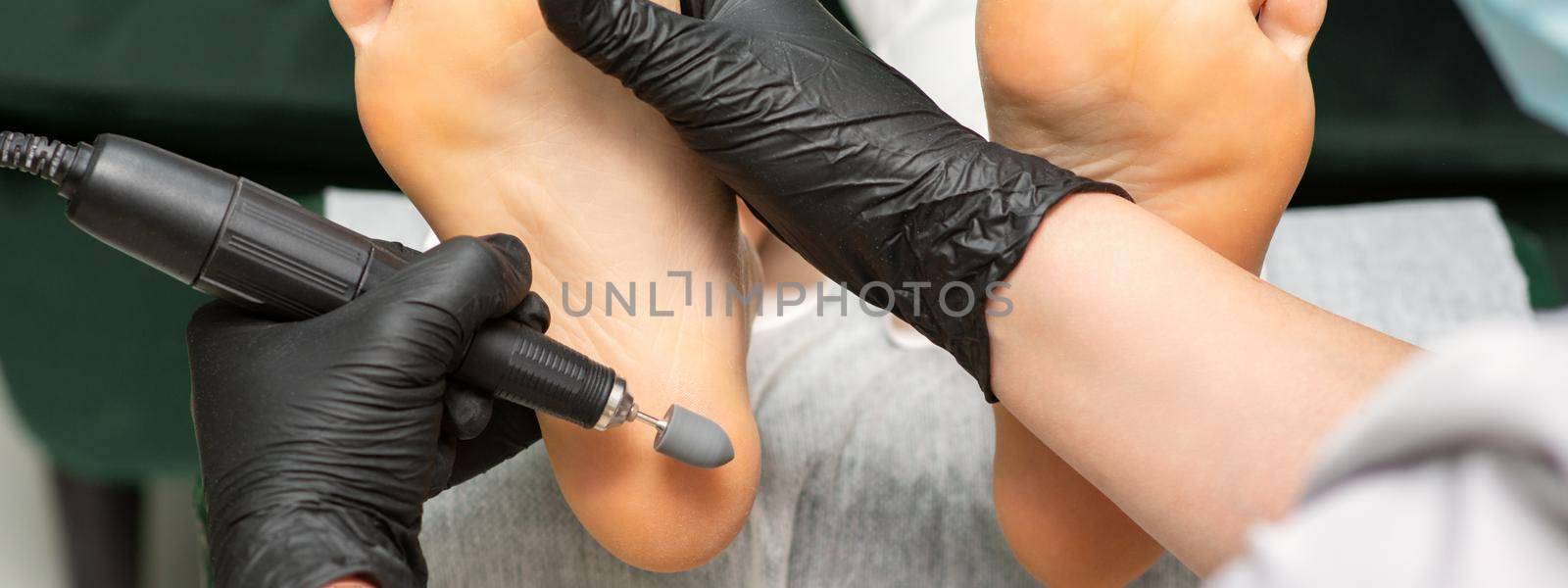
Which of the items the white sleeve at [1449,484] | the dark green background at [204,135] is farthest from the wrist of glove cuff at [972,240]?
the dark green background at [204,135]

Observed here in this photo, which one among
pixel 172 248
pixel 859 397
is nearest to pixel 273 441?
pixel 172 248

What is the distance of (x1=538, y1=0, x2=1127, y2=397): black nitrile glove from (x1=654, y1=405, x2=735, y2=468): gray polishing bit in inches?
4.0

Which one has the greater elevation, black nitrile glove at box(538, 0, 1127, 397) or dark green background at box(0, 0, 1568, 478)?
black nitrile glove at box(538, 0, 1127, 397)

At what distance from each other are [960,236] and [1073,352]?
0.07 meters

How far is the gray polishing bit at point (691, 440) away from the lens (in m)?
0.52

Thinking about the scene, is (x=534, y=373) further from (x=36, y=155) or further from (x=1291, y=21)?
(x=1291, y=21)

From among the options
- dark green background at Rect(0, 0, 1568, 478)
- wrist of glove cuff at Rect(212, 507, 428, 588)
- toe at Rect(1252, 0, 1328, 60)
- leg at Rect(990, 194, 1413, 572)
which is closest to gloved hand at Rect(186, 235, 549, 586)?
wrist of glove cuff at Rect(212, 507, 428, 588)

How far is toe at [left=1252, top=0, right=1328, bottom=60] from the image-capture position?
1.82 feet

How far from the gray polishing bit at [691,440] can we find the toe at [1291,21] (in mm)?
318

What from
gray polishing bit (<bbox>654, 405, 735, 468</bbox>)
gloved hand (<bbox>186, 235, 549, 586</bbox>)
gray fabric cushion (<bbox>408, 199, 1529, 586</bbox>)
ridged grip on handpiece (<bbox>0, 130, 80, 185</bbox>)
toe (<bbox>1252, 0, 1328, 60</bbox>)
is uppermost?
toe (<bbox>1252, 0, 1328, 60</bbox>)

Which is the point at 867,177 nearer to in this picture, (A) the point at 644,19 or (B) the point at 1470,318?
(A) the point at 644,19

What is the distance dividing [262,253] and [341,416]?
74mm

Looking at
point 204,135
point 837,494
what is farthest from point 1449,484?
point 204,135

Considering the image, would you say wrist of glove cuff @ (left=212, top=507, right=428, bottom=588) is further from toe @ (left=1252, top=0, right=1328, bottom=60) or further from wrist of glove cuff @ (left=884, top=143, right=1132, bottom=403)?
toe @ (left=1252, top=0, right=1328, bottom=60)
